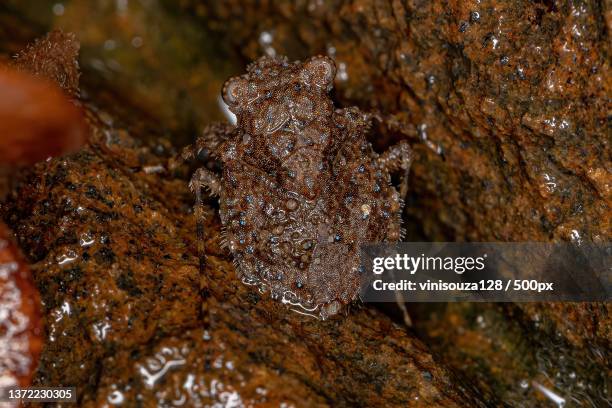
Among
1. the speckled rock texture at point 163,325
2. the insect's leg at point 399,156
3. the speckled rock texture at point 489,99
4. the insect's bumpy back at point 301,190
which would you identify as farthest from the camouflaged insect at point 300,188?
the speckled rock texture at point 489,99

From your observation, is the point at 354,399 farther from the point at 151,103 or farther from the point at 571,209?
the point at 151,103

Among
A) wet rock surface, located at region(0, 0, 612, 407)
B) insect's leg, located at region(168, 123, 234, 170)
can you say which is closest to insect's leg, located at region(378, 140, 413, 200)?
wet rock surface, located at region(0, 0, 612, 407)

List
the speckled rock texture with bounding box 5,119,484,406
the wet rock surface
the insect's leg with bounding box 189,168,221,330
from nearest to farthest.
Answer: the speckled rock texture with bounding box 5,119,484,406 → the wet rock surface → the insect's leg with bounding box 189,168,221,330

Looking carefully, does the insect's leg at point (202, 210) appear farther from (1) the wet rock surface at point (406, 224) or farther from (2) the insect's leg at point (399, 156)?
(2) the insect's leg at point (399, 156)

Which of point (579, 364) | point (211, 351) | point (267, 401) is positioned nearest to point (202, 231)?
point (211, 351)

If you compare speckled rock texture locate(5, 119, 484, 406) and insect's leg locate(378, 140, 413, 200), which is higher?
insect's leg locate(378, 140, 413, 200)

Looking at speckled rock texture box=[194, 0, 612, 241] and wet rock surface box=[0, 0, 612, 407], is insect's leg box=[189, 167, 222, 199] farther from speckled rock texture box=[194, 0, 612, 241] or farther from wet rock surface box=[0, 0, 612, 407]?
speckled rock texture box=[194, 0, 612, 241]

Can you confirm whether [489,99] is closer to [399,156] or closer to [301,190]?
[399,156]
